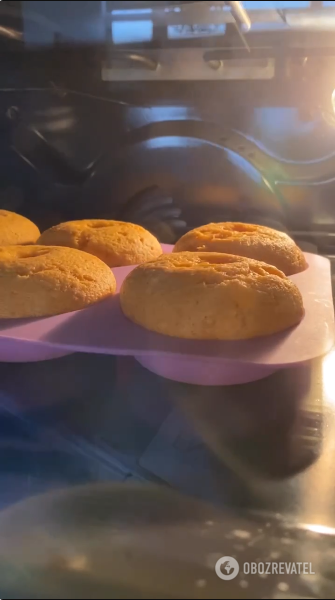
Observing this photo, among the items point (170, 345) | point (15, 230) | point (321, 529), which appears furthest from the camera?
point (15, 230)

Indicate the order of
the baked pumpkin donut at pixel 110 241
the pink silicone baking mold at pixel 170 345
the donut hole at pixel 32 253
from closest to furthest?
the pink silicone baking mold at pixel 170 345 < the donut hole at pixel 32 253 < the baked pumpkin donut at pixel 110 241

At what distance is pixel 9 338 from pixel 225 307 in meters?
0.27

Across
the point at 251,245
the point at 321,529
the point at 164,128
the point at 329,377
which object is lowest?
the point at 321,529

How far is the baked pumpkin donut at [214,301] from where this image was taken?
0.68 m

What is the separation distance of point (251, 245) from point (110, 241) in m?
0.25

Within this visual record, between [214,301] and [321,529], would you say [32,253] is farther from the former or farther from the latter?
[321,529]

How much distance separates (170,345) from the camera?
0.67m

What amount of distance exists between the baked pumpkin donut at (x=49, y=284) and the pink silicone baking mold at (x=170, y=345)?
2 cm

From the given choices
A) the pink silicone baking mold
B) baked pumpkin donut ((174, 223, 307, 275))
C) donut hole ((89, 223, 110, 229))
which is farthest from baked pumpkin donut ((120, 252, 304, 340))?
donut hole ((89, 223, 110, 229))

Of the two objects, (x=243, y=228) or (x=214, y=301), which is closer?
(x=214, y=301)

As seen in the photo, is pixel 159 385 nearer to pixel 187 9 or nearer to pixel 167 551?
pixel 167 551

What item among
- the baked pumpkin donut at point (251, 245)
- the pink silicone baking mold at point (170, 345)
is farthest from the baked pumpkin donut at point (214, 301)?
the baked pumpkin donut at point (251, 245)

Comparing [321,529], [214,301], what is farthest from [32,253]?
[321,529]

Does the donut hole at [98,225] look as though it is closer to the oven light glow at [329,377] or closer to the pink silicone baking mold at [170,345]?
the pink silicone baking mold at [170,345]
